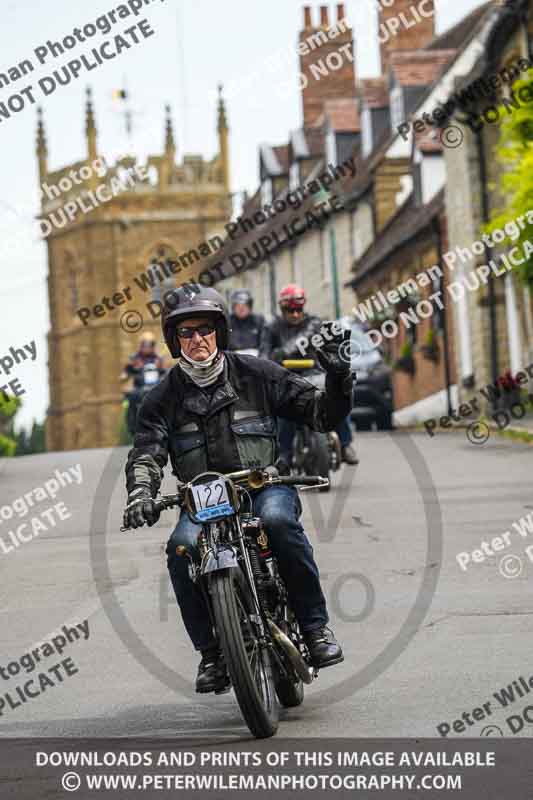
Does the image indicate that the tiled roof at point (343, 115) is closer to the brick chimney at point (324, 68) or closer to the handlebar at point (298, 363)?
the brick chimney at point (324, 68)

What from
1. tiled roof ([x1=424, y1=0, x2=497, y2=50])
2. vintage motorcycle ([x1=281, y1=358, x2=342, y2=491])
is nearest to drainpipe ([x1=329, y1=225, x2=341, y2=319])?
tiled roof ([x1=424, y1=0, x2=497, y2=50])

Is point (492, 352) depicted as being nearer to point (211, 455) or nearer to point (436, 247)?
point (436, 247)

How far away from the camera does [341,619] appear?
9.41m

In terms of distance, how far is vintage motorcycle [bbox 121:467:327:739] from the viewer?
6.25 metres

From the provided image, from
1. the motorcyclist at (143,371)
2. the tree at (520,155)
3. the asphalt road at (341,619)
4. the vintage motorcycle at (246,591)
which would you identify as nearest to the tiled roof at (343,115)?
the motorcyclist at (143,371)

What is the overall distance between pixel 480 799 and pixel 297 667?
1.55m

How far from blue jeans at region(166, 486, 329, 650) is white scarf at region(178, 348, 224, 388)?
1.65ft

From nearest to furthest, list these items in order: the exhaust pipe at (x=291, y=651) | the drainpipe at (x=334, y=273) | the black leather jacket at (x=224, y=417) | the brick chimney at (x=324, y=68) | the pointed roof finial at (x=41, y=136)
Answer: the exhaust pipe at (x=291, y=651)
the black leather jacket at (x=224, y=417)
the drainpipe at (x=334, y=273)
the brick chimney at (x=324, y=68)
the pointed roof finial at (x=41, y=136)

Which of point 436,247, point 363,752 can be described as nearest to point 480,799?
point 363,752

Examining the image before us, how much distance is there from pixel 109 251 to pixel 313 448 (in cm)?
8605

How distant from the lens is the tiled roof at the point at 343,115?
5647cm

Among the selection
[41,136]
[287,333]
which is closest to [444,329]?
[287,333]

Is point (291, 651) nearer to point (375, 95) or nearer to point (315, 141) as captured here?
point (375, 95)

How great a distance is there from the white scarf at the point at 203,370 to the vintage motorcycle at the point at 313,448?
792 centimetres
